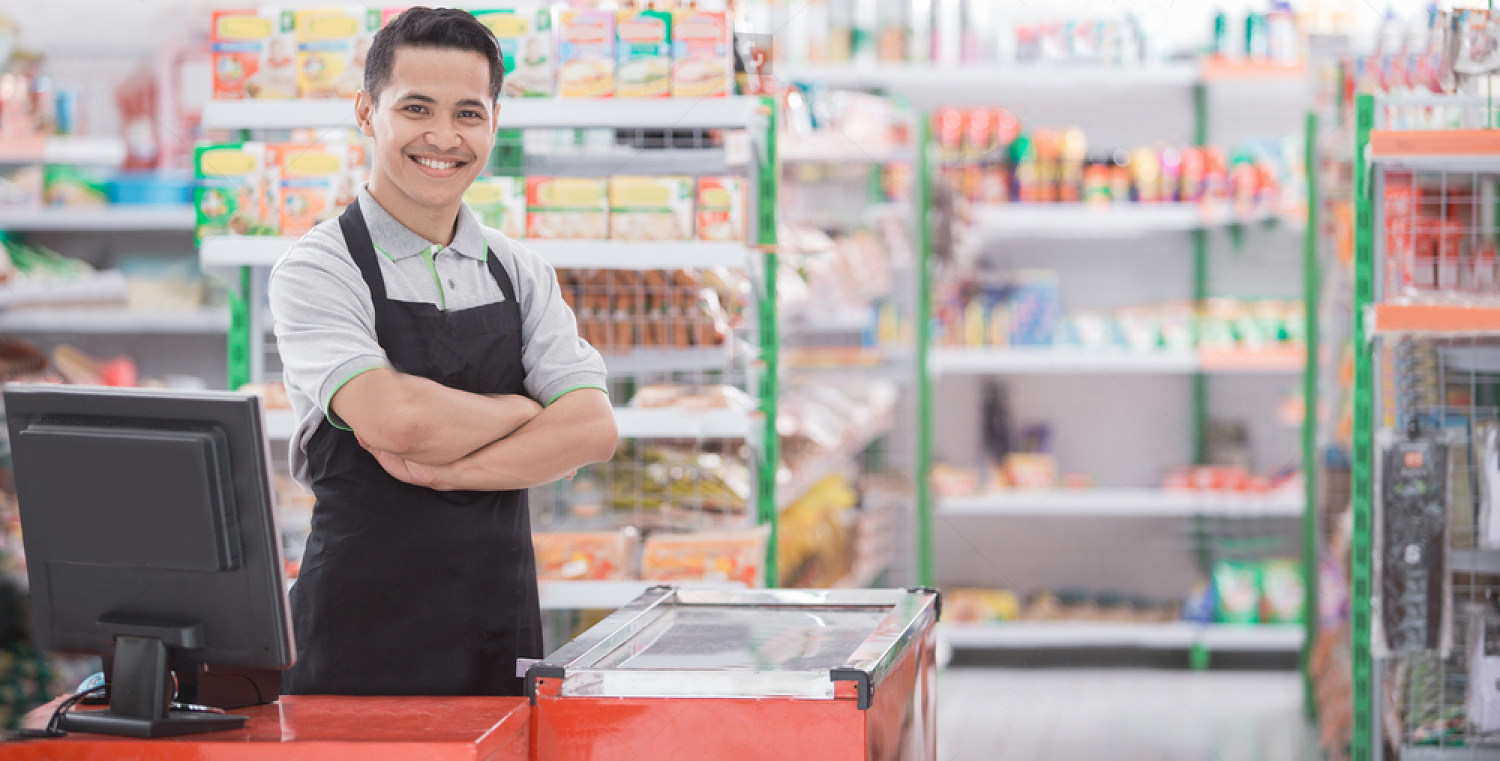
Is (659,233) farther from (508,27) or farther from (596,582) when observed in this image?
(596,582)

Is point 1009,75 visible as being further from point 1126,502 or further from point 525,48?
point 525,48

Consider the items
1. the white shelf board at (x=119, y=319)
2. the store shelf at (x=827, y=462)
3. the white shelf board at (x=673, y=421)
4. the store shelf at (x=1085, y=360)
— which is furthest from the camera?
the store shelf at (x=1085, y=360)

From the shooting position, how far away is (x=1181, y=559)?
5289 millimetres

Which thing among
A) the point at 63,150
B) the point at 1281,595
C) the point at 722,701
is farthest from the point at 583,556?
the point at 1281,595

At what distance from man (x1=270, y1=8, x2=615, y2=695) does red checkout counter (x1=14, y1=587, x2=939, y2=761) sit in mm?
302

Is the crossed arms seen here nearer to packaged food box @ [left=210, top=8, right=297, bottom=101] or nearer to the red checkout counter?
the red checkout counter

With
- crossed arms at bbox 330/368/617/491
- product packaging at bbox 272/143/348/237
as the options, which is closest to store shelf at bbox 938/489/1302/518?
product packaging at bbox 272/143/348/237

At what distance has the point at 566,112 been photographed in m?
2.52

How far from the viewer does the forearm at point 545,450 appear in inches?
66.4

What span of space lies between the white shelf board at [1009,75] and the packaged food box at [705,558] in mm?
2580

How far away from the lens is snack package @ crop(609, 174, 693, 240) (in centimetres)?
254

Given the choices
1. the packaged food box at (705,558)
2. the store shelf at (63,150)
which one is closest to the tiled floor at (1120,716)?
Answer: the packaged food box at (705,558)

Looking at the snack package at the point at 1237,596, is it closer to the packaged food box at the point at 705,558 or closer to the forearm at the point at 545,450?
the packaged food box at the point at 705,558

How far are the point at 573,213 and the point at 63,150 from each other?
2.10m
